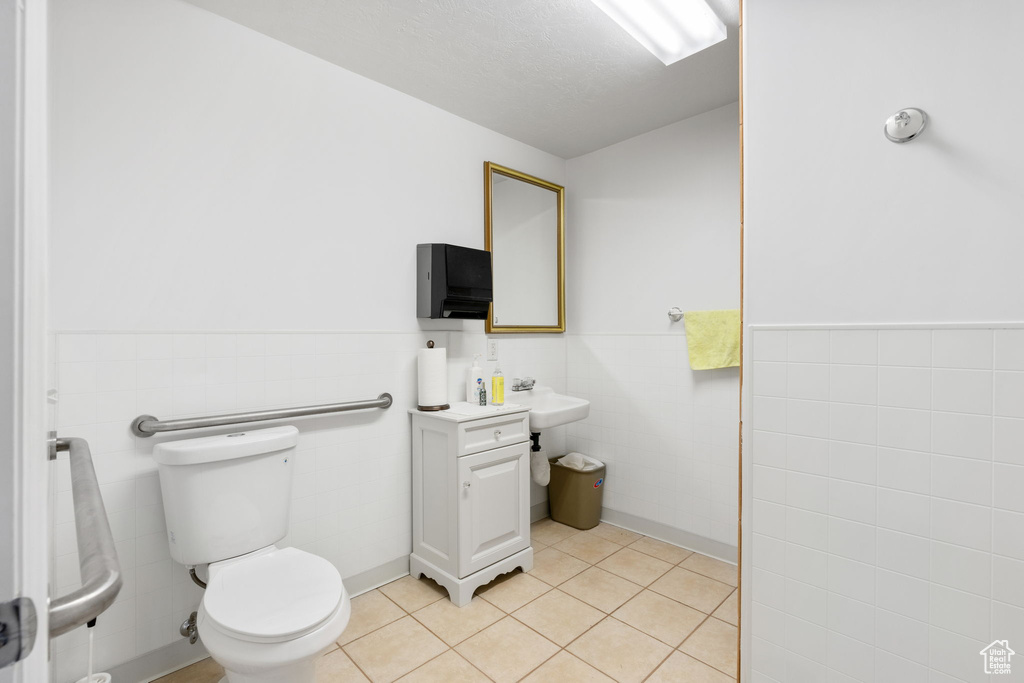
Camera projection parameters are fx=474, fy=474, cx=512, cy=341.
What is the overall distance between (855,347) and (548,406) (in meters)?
1.78

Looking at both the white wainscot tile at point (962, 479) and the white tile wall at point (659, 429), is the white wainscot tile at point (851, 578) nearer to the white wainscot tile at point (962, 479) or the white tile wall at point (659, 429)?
the white wainscot tile at point (962, 479)

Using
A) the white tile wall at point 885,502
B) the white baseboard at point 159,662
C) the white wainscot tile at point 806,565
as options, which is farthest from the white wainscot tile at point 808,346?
the white baseboard at point 159,662

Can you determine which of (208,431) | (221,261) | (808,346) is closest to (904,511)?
(808,346)

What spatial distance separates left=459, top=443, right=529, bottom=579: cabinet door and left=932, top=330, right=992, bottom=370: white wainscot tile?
169 cm

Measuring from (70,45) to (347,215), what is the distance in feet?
3.32

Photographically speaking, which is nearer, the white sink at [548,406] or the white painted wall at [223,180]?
the white painted wall at [223,180]

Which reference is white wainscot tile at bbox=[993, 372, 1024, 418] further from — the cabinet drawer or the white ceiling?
the cabinet drawer

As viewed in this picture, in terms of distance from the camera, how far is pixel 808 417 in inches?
56.4

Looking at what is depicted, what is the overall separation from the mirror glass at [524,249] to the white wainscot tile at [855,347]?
1782 millimetres

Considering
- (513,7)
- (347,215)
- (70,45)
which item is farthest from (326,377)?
(513,7)

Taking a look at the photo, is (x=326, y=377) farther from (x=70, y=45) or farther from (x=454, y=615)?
(x=70, y=45)

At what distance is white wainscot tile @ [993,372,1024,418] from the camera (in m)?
1.14

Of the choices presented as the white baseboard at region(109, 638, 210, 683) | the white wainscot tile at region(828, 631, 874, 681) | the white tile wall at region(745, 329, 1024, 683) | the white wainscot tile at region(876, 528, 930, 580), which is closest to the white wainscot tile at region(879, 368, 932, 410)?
the white tile wall at region(745, 329, 1024, 683)

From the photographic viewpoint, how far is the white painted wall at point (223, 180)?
156 cm
